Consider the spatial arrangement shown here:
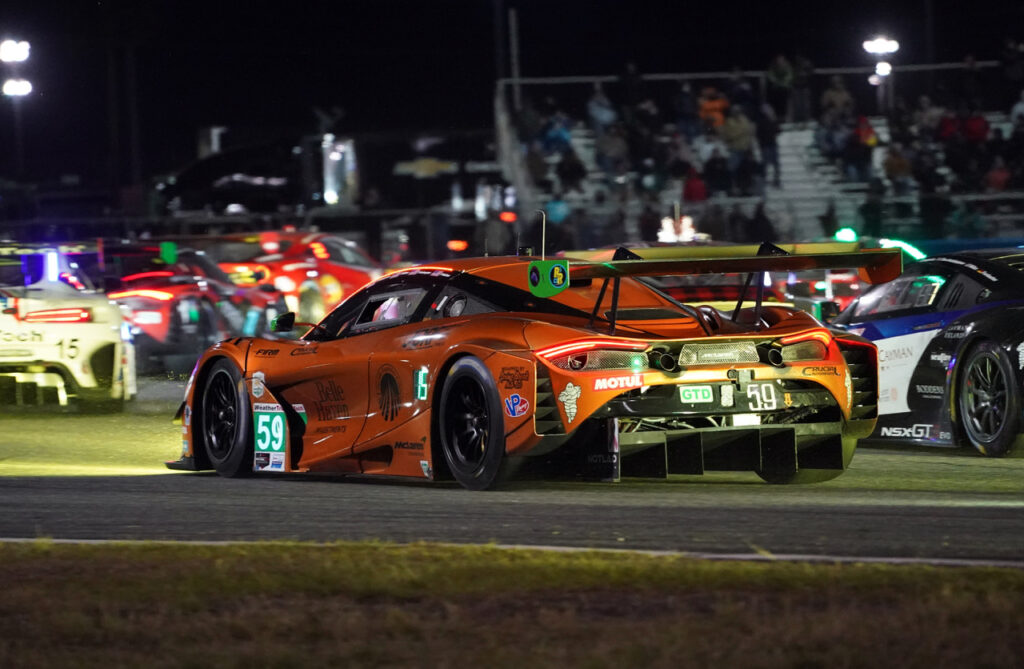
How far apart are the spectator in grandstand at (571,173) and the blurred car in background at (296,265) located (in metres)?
5.07

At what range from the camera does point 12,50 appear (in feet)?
99.1

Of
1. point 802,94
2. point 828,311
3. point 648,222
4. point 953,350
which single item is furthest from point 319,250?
point 953,350

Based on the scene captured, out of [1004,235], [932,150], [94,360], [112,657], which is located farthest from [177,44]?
[112,657]

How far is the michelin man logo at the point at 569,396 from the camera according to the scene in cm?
758

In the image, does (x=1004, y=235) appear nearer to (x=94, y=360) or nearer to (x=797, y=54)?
(x=797, y=54)

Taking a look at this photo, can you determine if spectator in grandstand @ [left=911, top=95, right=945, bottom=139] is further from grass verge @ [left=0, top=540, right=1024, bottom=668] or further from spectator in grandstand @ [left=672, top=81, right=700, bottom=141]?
grass verge @ [left=0, top=540, right=1024, bottom=668]

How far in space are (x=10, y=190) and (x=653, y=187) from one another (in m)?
10.4

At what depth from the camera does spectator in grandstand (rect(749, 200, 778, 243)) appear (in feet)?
81.3

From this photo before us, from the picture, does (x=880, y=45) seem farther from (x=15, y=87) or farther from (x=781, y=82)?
(x=15, y=87)

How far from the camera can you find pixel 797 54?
28.3 metres

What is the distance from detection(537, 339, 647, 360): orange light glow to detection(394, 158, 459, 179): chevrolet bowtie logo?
2121 cm

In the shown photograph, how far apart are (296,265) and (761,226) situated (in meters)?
6.93

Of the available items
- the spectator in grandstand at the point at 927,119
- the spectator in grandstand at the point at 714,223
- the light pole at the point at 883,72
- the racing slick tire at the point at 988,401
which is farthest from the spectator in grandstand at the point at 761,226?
the racing slick tire at the point at 988,401

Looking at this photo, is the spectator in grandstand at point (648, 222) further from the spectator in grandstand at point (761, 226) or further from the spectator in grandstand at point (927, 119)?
the spectator in grandstand at point (927, 119)
